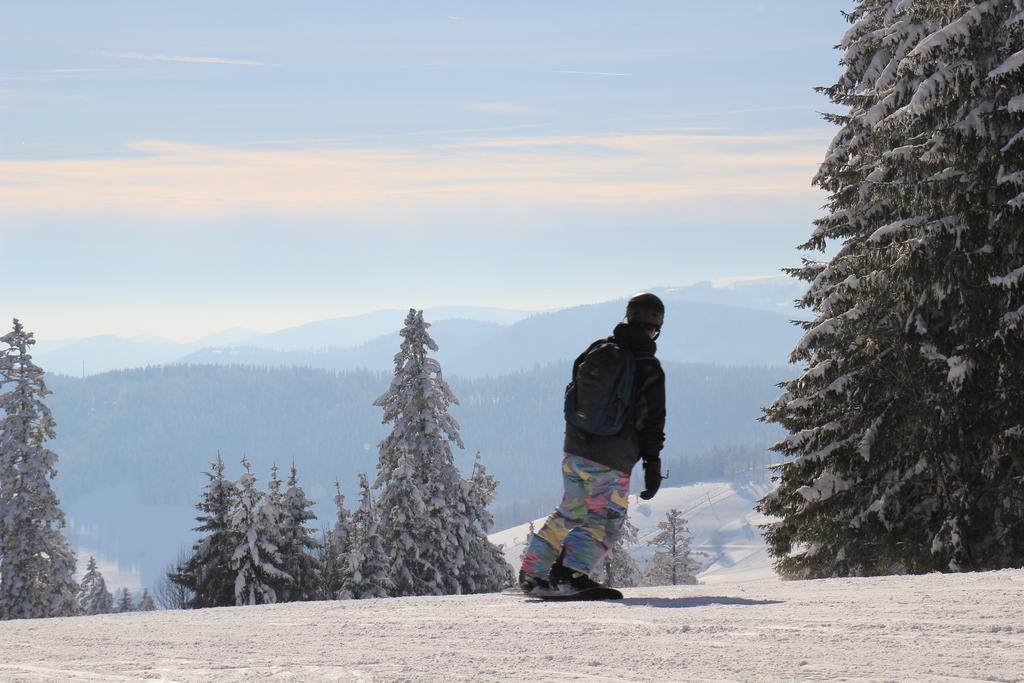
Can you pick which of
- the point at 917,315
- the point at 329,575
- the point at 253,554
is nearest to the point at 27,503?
the point at 253,554

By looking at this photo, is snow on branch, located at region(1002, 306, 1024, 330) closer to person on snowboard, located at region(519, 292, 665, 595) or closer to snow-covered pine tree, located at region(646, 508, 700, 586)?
person on snowboard, located at region(519, 292, 665, 595)

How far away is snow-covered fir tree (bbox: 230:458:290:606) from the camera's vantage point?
35469mm

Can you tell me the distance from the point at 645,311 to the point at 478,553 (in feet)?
90.8

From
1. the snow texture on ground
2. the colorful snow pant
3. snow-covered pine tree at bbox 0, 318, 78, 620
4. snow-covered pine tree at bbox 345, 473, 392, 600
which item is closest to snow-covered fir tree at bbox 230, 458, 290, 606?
snow-covered pine tree at bbox 345, 473, 392, 600

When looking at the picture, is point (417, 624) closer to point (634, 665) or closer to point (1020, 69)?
point (634, 665)

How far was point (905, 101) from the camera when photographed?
1497 cm

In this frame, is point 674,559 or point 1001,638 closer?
point 1001,638

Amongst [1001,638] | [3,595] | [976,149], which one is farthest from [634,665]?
[3,595]

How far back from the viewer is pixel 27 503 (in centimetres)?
3269

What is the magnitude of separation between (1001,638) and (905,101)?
38.8 feet

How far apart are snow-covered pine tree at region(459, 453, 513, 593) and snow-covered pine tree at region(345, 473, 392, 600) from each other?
2862 mm

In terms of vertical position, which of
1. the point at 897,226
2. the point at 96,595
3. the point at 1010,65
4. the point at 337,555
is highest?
the point at 1010,65

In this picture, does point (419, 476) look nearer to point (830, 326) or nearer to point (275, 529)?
point (275, 529)

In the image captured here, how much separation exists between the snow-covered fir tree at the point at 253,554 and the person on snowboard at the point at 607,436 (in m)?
29.5
